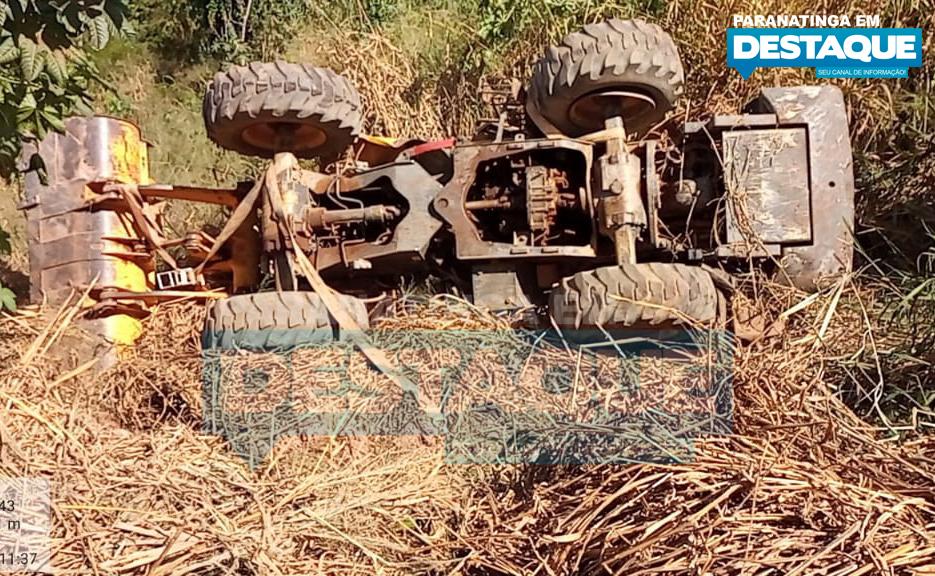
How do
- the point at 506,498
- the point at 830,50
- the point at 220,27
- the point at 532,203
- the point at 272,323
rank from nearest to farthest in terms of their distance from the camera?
1. the point at 506,498
2. the point at 272,323
3. the point at 532,203
4. the point at 830,50
5. the point at 220,27

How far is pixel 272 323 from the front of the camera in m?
4.30

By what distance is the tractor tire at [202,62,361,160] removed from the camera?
15.5ft

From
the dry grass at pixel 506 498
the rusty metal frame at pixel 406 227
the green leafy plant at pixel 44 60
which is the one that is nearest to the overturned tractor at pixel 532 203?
the rusty metal frame at pixel 406 227

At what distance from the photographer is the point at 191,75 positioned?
886 cm

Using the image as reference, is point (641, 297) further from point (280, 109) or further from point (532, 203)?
point (280, 109)

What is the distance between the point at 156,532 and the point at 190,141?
222 inches

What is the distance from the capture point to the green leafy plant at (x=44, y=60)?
355 cm

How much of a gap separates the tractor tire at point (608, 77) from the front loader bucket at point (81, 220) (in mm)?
2350

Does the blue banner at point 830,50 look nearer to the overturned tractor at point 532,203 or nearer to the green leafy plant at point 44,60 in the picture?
the overturned tractor at point 532,203

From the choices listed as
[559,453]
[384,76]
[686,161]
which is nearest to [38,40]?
[559,453]

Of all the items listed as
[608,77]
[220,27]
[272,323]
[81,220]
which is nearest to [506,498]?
[272,323]

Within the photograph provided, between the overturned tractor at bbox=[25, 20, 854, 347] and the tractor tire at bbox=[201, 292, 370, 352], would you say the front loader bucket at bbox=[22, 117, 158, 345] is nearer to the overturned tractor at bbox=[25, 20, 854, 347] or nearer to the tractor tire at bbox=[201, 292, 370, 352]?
the overturned tractor at bbox=[25, 20, 854, 347]

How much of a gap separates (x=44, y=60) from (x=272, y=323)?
1391mm

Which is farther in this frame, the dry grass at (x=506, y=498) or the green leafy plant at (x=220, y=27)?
the green leafy plant at (x=220, y=27)
